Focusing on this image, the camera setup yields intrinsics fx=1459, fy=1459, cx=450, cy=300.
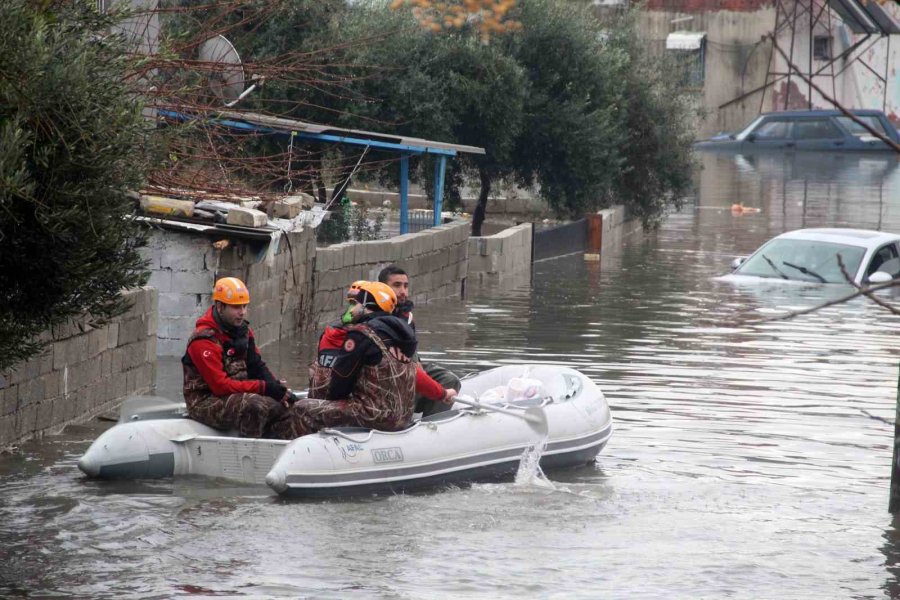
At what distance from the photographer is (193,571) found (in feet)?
25.9

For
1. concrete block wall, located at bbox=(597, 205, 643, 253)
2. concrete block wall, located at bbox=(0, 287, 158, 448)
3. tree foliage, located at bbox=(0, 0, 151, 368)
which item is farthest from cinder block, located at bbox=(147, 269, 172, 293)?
concrete block wall, located at bbox=(597, 205, 643, 253)

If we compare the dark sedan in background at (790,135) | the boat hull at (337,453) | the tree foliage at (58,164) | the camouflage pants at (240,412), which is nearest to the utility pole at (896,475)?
the boat hull at (337,453)

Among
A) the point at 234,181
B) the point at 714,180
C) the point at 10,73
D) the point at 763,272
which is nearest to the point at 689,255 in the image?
the point at 763,272

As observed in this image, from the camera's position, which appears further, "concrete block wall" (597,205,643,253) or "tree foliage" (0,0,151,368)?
"concrete block wall" (597,205,643,253)

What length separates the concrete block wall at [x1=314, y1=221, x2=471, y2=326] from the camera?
1798 cm

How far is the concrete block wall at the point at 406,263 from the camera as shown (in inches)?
708

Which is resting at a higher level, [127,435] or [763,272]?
[763,272]

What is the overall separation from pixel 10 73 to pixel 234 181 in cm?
950

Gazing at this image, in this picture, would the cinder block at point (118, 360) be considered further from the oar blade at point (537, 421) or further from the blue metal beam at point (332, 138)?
the blue metal beam at point (332, 138)

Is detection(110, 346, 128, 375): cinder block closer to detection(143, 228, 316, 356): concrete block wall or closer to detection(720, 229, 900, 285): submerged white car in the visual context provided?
detection(143, 228, 316, 356): concrete block wall

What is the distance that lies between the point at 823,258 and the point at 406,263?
239 inches

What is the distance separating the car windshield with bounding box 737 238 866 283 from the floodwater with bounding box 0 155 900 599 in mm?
4411

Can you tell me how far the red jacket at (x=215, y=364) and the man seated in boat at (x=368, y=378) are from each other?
336 millimetres

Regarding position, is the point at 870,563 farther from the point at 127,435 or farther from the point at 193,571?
the point at 127,435
